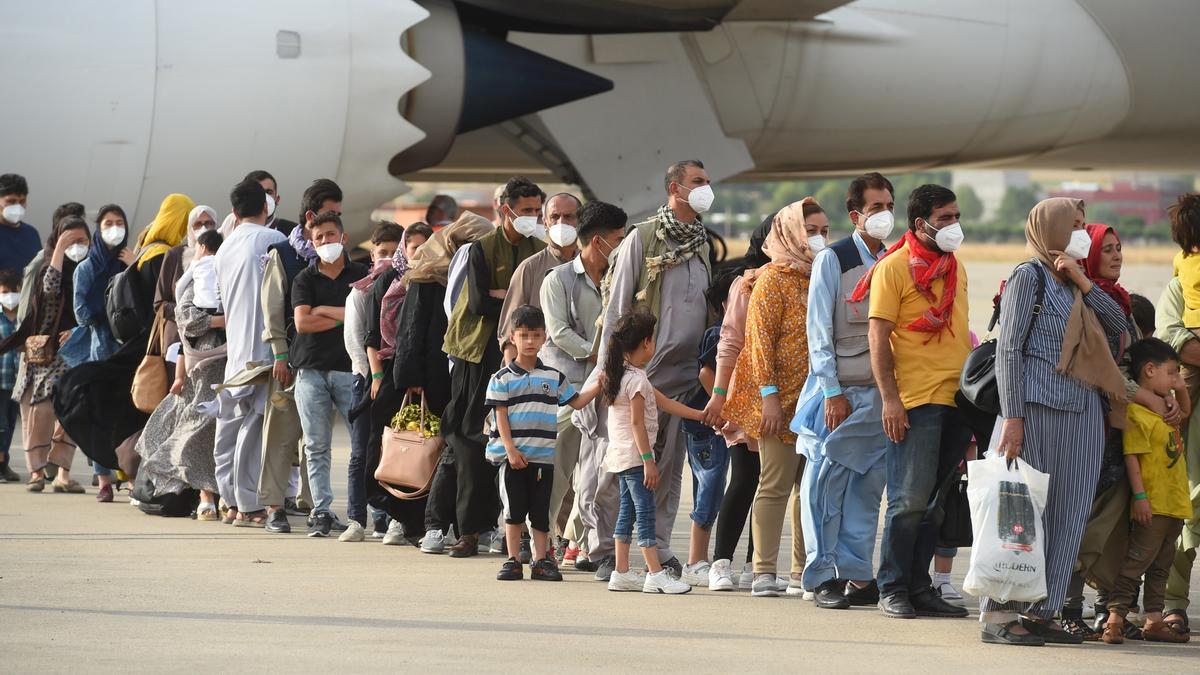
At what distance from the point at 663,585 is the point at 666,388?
2.94 ft

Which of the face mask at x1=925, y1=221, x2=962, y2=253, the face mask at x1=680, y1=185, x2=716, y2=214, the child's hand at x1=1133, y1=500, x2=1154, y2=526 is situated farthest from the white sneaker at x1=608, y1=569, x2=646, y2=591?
the child's hand at x1=1133, y1=500, x2=1154, y2=526

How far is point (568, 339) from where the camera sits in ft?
24.0

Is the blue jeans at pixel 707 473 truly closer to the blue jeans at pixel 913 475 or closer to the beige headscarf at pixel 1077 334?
the blue jeans at pixel 913 475

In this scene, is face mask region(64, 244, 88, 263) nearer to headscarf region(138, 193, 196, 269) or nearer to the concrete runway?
headscarf region(138, 193, 196, 269)

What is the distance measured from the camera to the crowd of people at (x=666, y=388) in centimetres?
584

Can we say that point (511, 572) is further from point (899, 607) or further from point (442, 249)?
point (442, 249)

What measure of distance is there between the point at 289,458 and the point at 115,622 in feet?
9.99

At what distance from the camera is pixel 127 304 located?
945cm

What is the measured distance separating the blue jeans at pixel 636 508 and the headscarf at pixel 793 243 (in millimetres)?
1020

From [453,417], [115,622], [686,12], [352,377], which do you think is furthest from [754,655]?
[686,12]

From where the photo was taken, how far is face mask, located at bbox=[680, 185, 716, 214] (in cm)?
698

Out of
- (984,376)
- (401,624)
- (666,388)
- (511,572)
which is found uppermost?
(984,376)

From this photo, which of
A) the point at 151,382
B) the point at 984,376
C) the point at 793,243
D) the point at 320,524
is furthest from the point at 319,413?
the point at 984,376

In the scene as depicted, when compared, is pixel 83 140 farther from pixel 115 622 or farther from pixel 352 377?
pixel 115 622
